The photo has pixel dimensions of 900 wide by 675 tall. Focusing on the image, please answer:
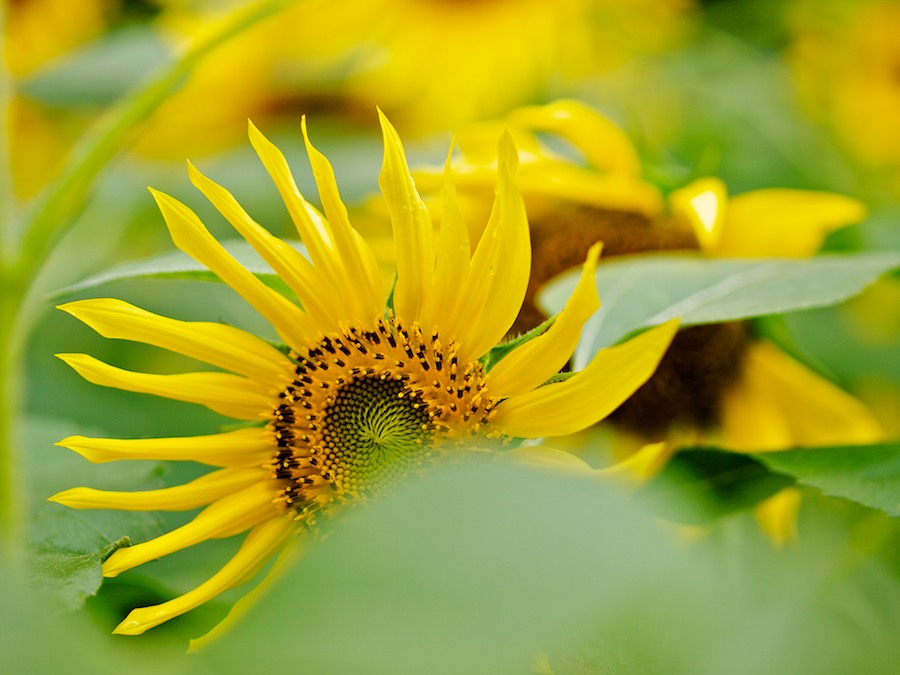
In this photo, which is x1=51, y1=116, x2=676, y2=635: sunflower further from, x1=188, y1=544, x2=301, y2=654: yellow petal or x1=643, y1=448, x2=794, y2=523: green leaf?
x1=643, y1=448, x2=794, y2=523: green leaf

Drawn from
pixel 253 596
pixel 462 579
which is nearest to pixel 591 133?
pixel 253 596

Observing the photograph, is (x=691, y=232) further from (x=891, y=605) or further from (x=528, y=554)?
(x=528, y=554)

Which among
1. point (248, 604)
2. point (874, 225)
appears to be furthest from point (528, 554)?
point (874, 225)

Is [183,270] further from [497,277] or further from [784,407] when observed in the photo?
[784,407]

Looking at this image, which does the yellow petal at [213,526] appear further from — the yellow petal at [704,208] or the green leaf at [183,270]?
the yellow petal at [704,208]

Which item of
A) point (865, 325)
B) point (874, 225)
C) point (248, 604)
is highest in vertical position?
point (248, 604)
